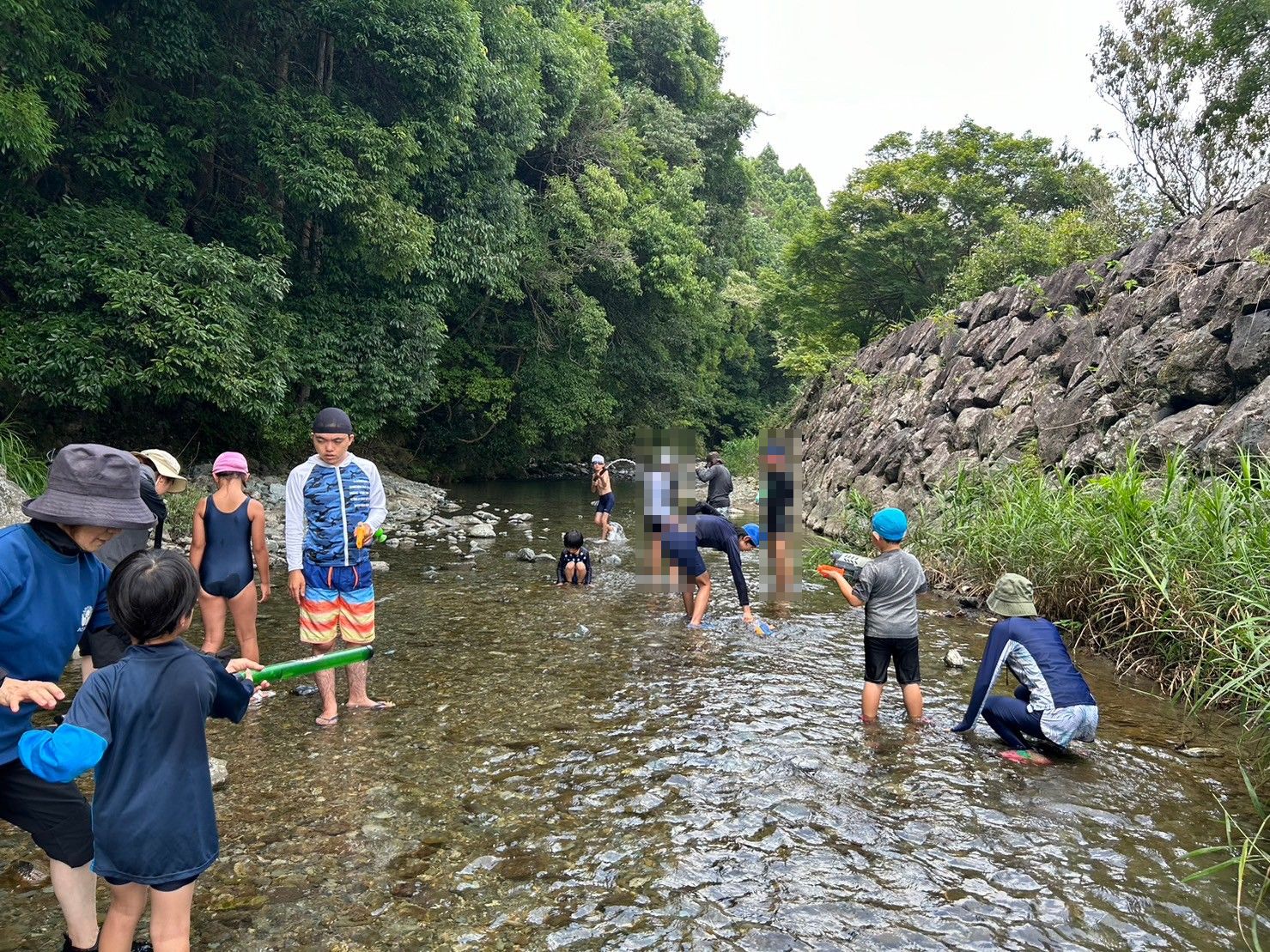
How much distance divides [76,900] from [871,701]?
5.12m

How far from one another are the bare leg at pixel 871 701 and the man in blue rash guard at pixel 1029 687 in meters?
0.65

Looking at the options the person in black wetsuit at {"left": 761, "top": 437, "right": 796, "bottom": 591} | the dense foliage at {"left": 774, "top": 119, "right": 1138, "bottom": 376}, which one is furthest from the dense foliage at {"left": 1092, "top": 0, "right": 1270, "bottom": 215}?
the person in black wetsuit at {"left": 761, "top": 437, "right": 796, "bottom": 591}

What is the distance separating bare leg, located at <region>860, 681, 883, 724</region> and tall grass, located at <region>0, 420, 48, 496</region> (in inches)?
419

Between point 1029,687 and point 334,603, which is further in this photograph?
point 334,603

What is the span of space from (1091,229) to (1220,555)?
15.2 m

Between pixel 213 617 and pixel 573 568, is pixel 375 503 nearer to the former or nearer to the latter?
pixel 213 617

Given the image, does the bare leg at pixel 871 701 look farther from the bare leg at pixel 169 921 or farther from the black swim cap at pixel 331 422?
the bare leg at pixel 169 921

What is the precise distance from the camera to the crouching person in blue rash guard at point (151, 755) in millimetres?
2688

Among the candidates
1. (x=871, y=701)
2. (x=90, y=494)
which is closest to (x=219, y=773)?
(x=90, y=494)

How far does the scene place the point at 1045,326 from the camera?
1509 centimetres

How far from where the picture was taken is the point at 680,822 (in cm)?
446

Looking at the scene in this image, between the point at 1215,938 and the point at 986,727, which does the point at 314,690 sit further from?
the point at 1215,938

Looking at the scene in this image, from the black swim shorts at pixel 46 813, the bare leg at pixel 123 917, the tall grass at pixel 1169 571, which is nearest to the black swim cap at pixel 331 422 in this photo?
the black swim shorts at pixel 46 813

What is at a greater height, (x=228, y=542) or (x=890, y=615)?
(x=228, y=542)
